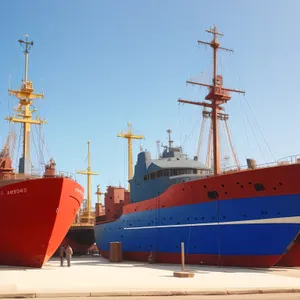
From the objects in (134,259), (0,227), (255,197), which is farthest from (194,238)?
(0,227)

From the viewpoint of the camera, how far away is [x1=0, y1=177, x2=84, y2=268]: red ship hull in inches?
838

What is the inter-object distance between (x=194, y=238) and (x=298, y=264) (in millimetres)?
5472

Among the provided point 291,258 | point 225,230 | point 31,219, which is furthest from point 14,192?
point 291,258

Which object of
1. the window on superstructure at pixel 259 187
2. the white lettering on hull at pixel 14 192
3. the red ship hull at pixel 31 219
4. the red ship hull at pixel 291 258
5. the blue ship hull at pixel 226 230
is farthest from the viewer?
the red ship hull at pixel 291 258

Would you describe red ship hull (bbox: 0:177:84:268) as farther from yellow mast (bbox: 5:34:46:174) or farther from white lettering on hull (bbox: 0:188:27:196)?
yellow mast (bbox: 5:34:46:174)

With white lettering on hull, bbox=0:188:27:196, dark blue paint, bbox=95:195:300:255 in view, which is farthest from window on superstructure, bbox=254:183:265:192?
white lettering on hull, bbox=0:188:27:196

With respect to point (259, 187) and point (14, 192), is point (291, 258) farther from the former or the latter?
point (14, 192)

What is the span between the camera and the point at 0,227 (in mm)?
21828

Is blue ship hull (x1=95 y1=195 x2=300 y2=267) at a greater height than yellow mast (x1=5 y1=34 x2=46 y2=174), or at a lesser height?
lesser

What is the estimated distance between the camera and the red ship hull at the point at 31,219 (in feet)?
69.8

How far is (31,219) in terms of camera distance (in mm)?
21297

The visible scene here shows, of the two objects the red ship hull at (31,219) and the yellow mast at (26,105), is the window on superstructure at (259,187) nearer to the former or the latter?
the red ship hull at (31,219)

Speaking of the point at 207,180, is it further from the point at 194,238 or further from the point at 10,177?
the point at 10,177

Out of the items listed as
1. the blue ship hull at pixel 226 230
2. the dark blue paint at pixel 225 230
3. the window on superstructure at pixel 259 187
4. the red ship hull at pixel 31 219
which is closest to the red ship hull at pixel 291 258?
the blue ship hull at pixel 226 230
